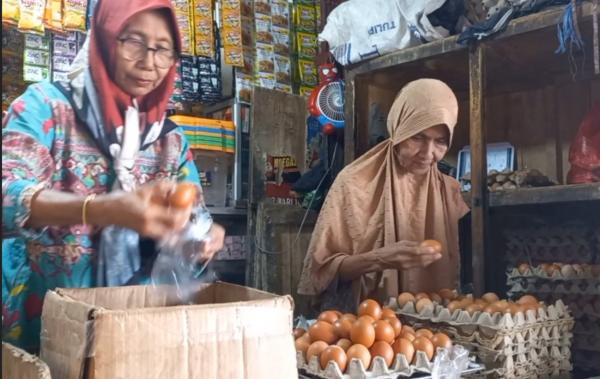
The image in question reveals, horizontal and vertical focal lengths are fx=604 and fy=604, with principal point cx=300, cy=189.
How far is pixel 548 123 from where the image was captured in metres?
2.96

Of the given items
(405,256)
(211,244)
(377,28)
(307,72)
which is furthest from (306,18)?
(211,244)

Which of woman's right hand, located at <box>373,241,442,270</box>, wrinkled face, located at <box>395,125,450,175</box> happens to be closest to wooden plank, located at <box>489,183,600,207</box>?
wrinkled face, located at <box>395,125,450,175</box>

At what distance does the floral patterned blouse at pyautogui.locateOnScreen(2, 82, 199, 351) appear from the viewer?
1153 mm

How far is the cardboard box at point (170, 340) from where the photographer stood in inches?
32.4

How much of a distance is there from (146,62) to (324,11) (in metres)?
2.71

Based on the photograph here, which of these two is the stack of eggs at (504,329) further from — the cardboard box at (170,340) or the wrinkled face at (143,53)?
the wrinkled face at (143,53)

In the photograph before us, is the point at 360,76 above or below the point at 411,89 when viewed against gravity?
above

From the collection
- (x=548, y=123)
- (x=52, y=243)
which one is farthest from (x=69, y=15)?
(x=548, y=123)

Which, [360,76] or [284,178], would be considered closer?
[360,76]

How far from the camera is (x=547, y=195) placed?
7.50 ft

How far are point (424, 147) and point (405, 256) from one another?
448 millimetres

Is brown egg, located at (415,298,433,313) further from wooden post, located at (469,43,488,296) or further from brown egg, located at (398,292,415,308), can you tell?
wooden post, located at (469,43,488,296)

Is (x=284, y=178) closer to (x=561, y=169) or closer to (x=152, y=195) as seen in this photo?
(x=561, y=169)

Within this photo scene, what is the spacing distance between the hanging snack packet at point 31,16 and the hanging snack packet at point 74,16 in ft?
0.34
